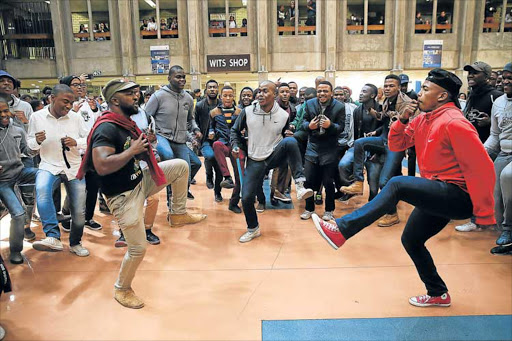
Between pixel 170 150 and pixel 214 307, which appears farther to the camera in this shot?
pixel 170 150

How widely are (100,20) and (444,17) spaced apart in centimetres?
2093

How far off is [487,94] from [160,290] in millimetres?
4717

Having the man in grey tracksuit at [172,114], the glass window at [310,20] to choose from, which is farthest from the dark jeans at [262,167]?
the glass window at [310,20]

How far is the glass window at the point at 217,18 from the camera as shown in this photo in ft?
72.8

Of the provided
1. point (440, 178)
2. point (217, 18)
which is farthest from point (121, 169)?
point (217, 18)

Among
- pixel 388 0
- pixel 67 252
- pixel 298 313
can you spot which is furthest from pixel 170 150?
pixel 388 0

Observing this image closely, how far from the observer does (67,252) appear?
470cm

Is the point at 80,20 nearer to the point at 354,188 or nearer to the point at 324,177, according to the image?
the point at 324,177

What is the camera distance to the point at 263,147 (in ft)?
16.5

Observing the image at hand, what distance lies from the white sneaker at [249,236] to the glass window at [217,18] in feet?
63.6

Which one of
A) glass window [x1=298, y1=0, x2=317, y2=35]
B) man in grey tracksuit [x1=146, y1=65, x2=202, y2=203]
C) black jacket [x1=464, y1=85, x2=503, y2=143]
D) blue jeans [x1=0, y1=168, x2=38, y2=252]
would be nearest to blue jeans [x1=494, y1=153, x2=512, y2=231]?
black jacket [x1=464, y1=85, x2=503, y2=143]

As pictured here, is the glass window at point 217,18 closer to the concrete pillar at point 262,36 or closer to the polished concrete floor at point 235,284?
the concrete pillar at point 262,36

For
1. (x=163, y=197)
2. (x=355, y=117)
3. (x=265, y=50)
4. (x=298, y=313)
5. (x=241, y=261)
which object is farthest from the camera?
(x=265, y=50)

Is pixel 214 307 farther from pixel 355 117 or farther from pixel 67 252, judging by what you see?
pixel 355 117
